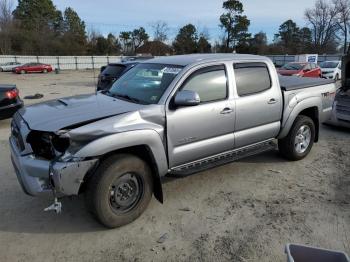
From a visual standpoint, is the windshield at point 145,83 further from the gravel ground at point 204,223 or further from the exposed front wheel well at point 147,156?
the gravel ground at point 204,223

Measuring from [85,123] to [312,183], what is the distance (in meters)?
3.54

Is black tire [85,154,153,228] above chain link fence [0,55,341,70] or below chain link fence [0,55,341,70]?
below

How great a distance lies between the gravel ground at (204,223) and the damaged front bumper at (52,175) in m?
0.62

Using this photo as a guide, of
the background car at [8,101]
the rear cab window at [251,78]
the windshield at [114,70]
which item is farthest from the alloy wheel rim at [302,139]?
→ the windshield at [114,70]

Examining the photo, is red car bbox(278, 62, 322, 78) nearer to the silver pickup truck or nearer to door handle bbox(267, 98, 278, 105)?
the silver pickup truck

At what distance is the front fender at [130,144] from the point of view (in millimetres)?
3650

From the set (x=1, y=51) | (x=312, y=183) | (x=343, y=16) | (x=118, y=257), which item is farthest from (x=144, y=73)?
(x=343, y=16)

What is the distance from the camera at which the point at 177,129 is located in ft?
14.3

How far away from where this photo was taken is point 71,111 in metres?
4.12

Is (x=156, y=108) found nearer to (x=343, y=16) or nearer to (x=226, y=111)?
(x=226, y=111)

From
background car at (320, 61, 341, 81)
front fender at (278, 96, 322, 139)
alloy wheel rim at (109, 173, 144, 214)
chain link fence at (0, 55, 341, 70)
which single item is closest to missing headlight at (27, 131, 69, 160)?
alloy wheel rim at (109, 173, 144, 214)

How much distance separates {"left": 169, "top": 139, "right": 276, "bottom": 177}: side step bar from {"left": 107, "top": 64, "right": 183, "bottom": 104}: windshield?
942 mm

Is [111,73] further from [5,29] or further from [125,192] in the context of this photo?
[5,29]

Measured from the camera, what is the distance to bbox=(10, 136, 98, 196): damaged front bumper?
3.57m
